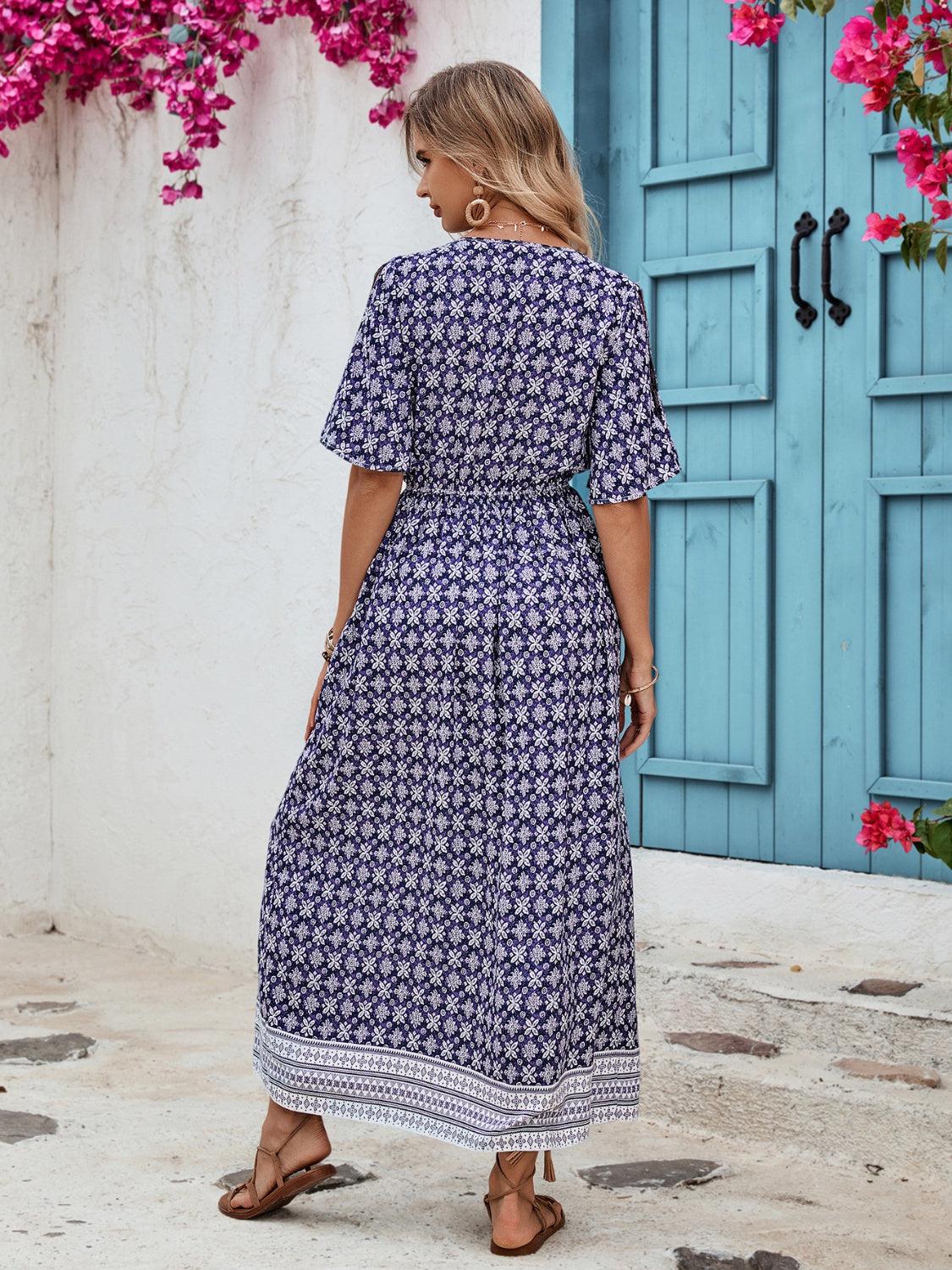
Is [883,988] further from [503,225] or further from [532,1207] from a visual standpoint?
[503,225]

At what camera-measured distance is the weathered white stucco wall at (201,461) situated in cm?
442

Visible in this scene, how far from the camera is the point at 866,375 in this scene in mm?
3602

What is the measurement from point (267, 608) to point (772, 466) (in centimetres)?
151

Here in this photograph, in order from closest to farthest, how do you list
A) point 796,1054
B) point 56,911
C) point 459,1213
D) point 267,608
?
point 459,1213 → point 796,1054 → point 267,608 → point 56,911

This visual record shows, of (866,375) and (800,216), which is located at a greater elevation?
(800,216)

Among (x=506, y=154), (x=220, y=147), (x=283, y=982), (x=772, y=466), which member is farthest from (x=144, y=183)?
(x=283, y=982)

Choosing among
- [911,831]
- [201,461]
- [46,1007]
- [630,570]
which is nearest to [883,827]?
[911,831]

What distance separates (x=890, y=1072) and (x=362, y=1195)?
1.00 m

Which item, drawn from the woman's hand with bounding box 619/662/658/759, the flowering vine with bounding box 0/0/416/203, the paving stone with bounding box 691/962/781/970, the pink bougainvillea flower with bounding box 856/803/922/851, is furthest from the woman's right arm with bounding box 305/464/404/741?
the flowering vine with bounding box 0/0/416/203

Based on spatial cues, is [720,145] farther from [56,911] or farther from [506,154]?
[56,911]

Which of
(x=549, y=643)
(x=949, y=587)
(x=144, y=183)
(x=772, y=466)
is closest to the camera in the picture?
(x=549, y=643)

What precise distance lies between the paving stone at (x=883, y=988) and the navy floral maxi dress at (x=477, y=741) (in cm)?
79

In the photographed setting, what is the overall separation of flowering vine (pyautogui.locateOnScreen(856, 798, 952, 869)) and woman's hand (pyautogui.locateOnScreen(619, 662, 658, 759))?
1.27ft

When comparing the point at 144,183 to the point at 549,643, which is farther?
the point at 144,183
